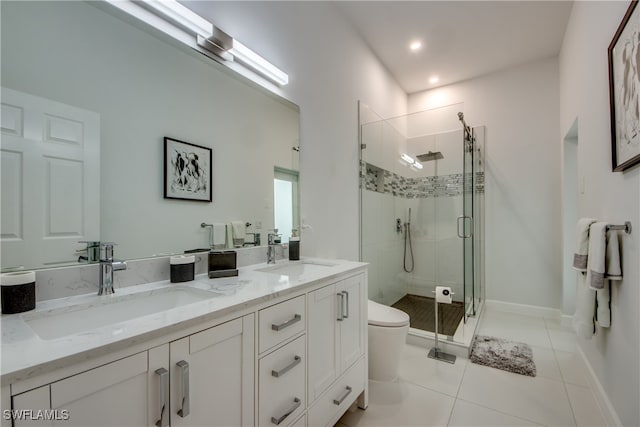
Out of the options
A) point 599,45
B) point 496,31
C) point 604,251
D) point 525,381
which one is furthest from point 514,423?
point 496,31

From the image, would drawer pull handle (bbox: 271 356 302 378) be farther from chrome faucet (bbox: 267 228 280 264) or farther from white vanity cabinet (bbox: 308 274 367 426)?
chrome faucet (bbox: 267 228 280 264)

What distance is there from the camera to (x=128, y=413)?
672mm

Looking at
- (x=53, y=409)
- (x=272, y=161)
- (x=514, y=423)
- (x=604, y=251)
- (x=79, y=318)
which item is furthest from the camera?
(x=272, y=161)

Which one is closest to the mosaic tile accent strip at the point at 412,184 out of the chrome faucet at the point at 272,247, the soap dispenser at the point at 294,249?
the soap dispenser at the point at 294,249

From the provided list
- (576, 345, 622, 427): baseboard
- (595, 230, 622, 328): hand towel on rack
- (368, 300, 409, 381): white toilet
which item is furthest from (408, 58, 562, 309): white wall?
(368, 300, 409, 381): white toilet

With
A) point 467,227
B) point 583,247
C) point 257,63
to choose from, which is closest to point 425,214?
A: point 467,227

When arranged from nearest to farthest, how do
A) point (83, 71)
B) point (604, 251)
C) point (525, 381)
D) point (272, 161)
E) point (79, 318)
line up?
point (79, 318) → point (83, 71) → point (604, 251) → point (272, 161) → point (525, 381)

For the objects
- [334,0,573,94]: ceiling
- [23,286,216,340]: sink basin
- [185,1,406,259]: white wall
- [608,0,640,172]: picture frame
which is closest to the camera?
[23,286,216,340]: sink basin

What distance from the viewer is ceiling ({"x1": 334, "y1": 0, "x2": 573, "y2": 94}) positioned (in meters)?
2.47

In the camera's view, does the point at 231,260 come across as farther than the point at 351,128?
No

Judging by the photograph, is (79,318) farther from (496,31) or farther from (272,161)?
(496,31)

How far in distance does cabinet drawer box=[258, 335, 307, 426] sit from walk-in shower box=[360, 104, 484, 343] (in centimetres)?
171

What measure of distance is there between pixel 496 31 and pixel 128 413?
3785 mm

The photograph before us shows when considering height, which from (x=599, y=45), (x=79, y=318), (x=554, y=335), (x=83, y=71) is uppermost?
(x=599, y=45)
